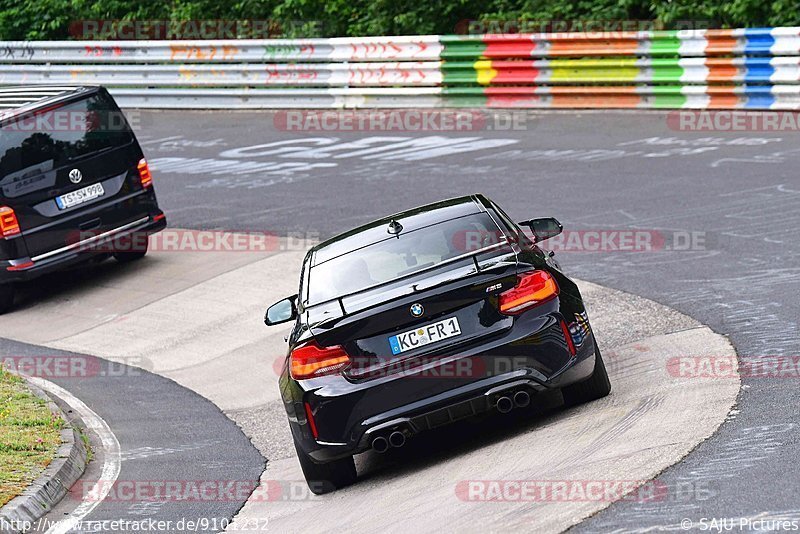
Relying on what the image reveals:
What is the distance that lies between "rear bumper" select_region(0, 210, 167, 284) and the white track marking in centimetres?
241

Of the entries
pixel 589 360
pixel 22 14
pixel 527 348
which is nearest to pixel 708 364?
pixel 589 360

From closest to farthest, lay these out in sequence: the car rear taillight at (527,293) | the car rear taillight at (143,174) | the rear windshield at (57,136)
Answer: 1. the car rear taillight at (527,293)
2. the rear windshield at (57,136)
3. the car rear taillight at (143,174)

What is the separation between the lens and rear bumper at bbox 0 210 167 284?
13.9 meters

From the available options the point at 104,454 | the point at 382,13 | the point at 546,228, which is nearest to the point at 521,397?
the point at 546,228

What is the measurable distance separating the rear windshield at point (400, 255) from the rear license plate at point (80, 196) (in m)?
6.36

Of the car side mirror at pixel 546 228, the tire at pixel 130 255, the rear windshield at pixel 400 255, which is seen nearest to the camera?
the rear windshield at pixel 400 255

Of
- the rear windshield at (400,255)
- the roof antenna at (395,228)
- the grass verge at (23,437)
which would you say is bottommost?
the grass verge at (23,437)

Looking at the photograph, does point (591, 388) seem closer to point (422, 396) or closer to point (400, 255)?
point (422, 396)

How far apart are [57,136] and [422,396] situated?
7698mm

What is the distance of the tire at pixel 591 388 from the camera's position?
8.18 m

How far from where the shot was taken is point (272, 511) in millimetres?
7625

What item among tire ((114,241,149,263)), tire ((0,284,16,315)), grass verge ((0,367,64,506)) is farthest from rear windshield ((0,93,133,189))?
grass verge ((0,367,64,506))

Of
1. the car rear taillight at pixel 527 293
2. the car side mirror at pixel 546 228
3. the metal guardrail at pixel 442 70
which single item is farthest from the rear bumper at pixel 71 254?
the metal guardrail at pixel 442 70

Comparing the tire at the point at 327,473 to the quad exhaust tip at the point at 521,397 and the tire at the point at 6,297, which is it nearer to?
the quad exhaust tip at the point at 521,397
